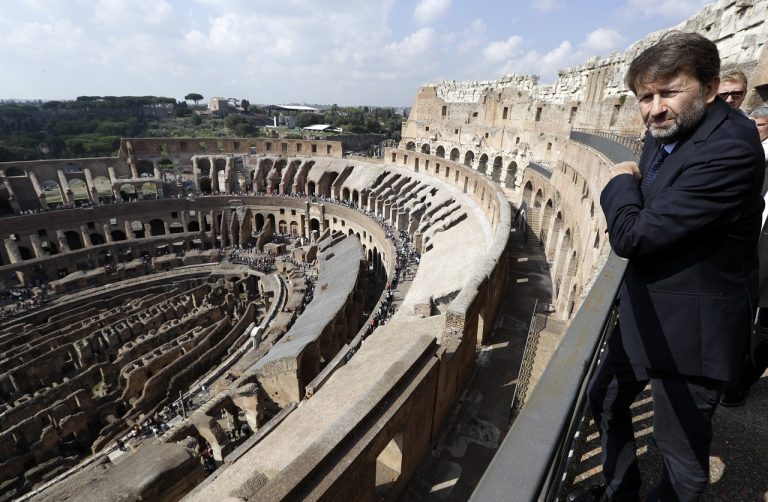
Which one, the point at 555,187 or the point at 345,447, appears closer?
the point at 345,447

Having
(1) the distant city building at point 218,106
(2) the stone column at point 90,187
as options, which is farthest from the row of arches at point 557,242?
(1) the distant city building at point 218,106

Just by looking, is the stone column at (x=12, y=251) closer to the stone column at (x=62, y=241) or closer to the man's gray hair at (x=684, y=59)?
the stone column at (x=62, y=241)

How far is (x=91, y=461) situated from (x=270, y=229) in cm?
2130

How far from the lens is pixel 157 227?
1256 inches

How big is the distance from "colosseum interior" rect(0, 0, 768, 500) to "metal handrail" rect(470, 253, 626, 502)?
15.4 ft

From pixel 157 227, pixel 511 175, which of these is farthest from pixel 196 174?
pixel 511 175

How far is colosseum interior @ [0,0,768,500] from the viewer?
24.5 feet

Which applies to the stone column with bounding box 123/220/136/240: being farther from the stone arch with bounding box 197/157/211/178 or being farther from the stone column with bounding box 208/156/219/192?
the stone arch with bounding box 197/157/211/178

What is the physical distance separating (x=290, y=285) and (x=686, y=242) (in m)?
23.5

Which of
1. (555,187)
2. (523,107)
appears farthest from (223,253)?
(523,107)

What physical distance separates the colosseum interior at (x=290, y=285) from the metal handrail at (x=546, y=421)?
A: 15.4 ft

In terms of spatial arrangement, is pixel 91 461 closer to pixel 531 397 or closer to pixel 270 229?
pixel 531 397

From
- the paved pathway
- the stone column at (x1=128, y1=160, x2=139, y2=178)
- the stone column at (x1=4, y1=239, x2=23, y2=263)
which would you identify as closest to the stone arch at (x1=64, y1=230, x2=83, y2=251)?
the stone column at (x1=4, y1=239, x2=23, y2=263)

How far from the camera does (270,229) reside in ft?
105
